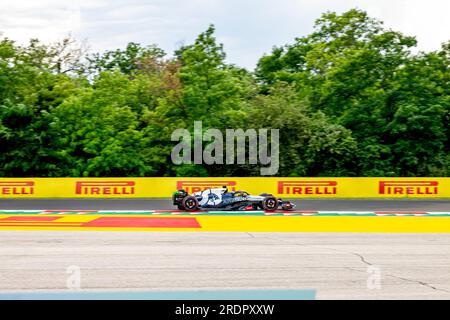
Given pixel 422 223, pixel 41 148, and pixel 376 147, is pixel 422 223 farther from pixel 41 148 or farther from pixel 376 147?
pixel 41 148

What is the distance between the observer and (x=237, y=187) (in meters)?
29.5

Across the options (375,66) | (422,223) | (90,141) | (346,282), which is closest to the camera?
(346,282)

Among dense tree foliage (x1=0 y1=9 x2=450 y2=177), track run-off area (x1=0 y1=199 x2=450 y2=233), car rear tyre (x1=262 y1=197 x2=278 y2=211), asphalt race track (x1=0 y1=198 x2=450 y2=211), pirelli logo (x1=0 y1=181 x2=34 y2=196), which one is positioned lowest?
track run-off area (x1=0 y1=199 x2=450 y2=233)

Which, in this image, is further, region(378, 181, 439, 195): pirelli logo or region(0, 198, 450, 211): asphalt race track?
region(378, 181, 439, 195): pirelli logo

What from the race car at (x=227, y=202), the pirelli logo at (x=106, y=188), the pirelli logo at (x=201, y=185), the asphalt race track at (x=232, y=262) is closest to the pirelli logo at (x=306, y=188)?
the pirelli logo at (x=201, y=185)

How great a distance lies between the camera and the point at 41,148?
39438 mm

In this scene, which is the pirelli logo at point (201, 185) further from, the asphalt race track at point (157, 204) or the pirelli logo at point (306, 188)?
the pirelli logo at point (306, 188)

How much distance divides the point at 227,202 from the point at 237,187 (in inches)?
297

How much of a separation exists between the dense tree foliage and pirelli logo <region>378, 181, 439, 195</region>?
30.3 ft

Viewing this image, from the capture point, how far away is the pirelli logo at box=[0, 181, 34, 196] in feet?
96.6

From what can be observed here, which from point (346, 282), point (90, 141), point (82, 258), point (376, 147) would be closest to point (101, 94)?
point (90, 141)

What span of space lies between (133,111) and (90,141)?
6.15 meters

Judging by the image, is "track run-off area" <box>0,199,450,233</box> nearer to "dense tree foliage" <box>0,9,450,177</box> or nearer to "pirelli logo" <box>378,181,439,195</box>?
"pirelli logo" <box>378,181,439,195</box>

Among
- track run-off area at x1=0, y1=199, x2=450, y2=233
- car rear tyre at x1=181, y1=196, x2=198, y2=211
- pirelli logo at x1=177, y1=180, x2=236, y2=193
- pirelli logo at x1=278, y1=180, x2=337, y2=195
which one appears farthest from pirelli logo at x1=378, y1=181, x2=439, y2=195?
car rear tyre at x1=181, y1=196, x2=198, y2=211
